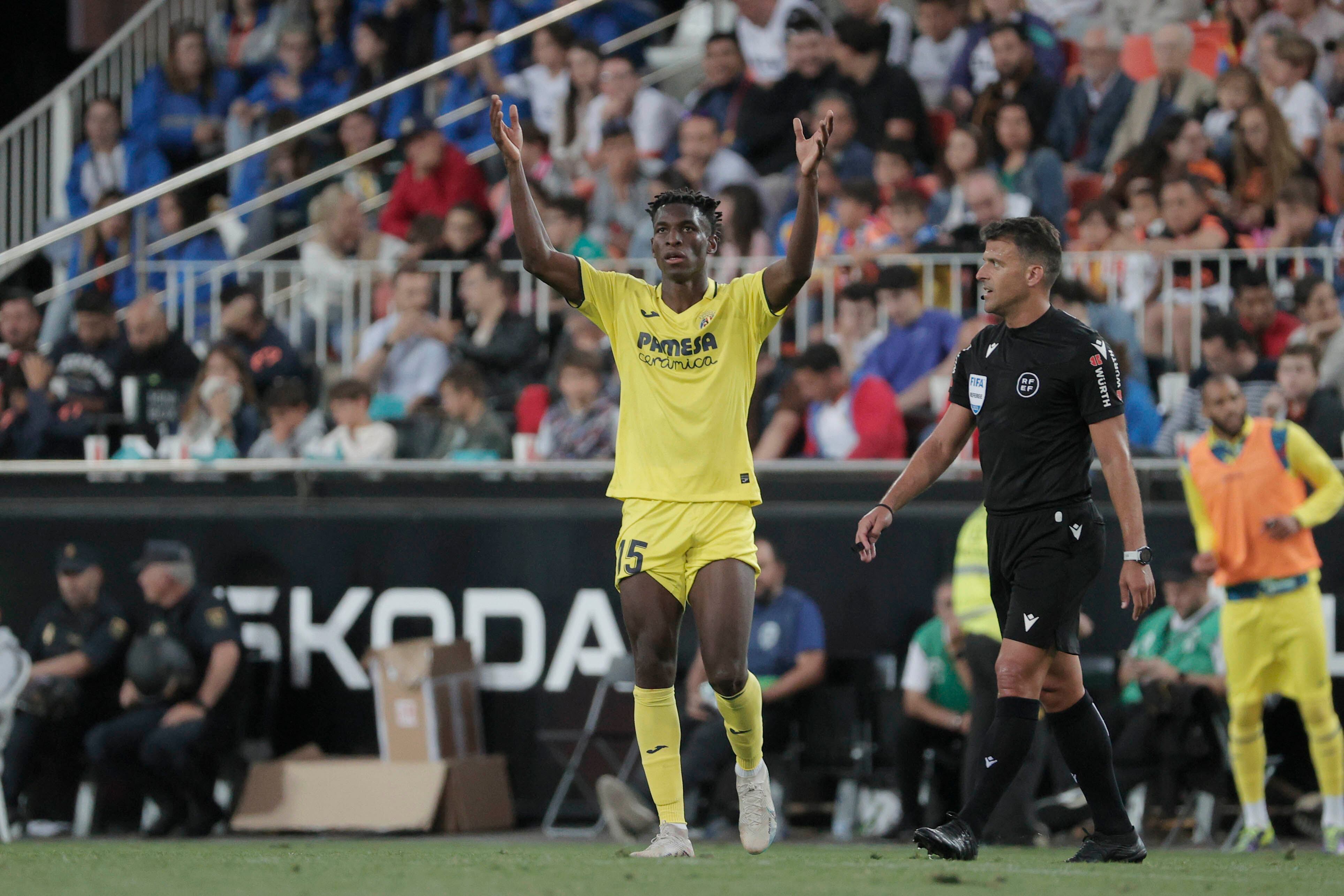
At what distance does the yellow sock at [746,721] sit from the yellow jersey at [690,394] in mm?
716

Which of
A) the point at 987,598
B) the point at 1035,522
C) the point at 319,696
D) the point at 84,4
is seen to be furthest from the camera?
the point at 84,4

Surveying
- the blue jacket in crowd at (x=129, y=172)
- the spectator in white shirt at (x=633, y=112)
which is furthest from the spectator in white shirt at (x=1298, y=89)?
the blue jacket in crowd at (x=129, y=172)

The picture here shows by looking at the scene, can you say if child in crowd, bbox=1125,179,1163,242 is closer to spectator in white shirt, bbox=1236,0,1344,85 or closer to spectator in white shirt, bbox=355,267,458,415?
spectator in white shirt, bbox=1236,0,1344,85

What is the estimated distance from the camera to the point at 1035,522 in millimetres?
6652

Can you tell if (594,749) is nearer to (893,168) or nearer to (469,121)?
(893,168)

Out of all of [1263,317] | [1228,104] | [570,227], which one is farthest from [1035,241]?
[1228,104]

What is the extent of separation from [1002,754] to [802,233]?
1.98 m

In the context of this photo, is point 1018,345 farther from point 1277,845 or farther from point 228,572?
point 228,572

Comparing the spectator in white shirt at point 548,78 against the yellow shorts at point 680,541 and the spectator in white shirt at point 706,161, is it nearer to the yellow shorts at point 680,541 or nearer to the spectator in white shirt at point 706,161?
the spectator in white shirt at point 706,161

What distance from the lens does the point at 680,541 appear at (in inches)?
269

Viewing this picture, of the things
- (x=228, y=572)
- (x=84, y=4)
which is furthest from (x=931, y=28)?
(x=84, y=4)

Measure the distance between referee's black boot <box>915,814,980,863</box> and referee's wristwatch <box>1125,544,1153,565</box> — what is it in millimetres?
1090

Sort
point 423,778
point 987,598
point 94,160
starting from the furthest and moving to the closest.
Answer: point 94,160, point 423,778, point 987,598

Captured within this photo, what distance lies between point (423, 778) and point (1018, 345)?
5838 millimetres
